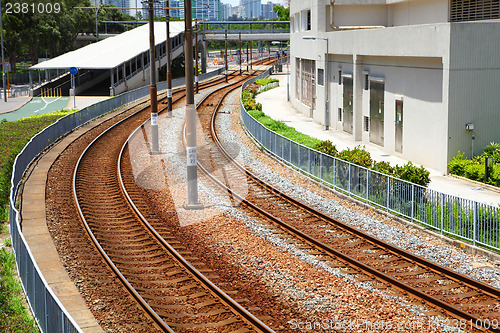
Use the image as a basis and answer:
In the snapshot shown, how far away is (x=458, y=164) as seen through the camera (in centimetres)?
2633

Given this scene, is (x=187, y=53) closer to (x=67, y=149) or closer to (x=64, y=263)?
(x=64, y=263)

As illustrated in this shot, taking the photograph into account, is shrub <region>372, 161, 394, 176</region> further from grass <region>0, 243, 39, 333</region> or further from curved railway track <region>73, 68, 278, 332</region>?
grass <region>0, 243, 39, 333</region>

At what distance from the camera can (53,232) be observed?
778 inches

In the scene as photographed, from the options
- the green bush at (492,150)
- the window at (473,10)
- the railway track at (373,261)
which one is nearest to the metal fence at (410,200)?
the railway track at (373,261)

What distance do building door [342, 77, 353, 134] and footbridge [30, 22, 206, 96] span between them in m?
31.9

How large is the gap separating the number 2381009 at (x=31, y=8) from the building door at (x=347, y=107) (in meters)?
71.0

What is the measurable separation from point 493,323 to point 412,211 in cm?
731

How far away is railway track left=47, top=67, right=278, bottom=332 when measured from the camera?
13117 millimetres

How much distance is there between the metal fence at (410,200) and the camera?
17031mm

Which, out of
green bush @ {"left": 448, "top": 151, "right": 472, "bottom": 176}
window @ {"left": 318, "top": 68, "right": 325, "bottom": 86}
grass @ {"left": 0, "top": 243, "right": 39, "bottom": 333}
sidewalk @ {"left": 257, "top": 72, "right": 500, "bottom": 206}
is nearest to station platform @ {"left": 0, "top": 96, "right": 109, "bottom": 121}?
sidewalk @ {"left": 257, "top": 72, "right": 500, "bottom": 206}

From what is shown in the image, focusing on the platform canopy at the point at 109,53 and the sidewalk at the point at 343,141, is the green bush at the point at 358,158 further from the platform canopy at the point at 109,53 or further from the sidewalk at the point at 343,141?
the platform canopy at the point at 109,53

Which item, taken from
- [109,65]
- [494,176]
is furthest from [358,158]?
[109,65]

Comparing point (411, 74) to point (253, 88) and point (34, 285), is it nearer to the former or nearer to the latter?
point (34, 285)

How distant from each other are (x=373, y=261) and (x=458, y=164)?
38.0ft
